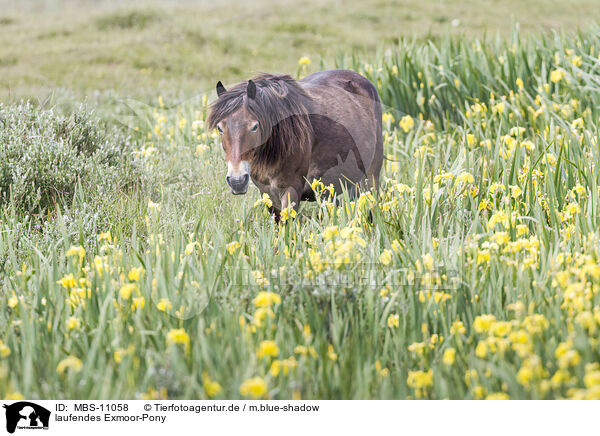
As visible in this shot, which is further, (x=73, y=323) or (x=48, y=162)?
(x=48, y=162)

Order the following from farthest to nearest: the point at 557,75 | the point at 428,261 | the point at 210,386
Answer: the point at 557,75
the point at 428,261
the point at 210,386

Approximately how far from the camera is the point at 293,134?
12.7 ft

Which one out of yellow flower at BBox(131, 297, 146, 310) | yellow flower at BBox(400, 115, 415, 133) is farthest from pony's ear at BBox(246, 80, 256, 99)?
yellow flower at BBox(400, 115, 415, 133)

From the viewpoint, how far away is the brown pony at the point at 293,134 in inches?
140

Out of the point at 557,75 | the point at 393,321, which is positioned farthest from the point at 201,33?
the point at 393,321

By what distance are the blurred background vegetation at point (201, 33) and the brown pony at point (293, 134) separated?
3.36m

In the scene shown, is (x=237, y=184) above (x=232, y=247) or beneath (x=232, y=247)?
above

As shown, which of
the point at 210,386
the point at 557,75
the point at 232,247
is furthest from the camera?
the point at 557,75

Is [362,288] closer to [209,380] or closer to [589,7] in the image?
[209,380]

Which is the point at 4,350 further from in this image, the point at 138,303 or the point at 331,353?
the point at 331,353

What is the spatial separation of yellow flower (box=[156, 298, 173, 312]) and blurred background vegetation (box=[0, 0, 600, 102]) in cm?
452

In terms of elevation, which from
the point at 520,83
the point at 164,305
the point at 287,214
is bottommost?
the point at 164,305
